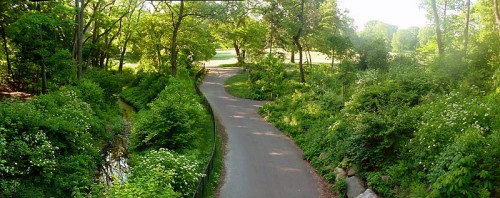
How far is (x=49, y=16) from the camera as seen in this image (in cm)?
2198

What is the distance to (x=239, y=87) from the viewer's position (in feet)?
121

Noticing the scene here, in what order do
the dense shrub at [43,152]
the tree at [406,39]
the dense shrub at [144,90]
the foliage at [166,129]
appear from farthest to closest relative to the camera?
the tree at [406,39]
the dense shrub at [144,90]
the foliage at [166,129]
the dense shrub at [43,152]

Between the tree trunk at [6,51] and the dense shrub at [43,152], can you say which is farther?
the tree trunk at [6,51]

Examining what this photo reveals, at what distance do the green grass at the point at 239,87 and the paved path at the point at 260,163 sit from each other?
6373mm

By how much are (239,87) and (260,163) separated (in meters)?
20.5

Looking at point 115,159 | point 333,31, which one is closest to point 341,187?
point 115,159

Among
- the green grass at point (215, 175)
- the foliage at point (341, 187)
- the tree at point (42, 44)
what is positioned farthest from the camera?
the tree at point (42, 44)

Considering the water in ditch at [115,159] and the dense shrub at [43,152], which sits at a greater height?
the dense shrub at [43,152]

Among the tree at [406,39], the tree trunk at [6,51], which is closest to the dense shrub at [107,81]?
the tree trunk at [6,51]

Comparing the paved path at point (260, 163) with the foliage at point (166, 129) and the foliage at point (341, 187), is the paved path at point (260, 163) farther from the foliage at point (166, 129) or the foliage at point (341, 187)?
the foliage at point (166, 129)

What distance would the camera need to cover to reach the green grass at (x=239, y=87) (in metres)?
33.5

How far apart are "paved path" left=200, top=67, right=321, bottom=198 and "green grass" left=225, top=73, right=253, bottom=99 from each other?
6373 mm

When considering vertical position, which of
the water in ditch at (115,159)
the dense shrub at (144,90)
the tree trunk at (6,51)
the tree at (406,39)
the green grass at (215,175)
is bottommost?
the water in ditch at (115,159)

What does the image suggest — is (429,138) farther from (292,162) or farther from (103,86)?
(103,86)
